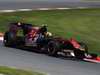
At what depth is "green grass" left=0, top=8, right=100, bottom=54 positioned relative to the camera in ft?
68.6

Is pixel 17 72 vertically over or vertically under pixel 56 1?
under

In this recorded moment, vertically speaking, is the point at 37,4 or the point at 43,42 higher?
the point at 37,4

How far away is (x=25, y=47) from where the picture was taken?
17547mm

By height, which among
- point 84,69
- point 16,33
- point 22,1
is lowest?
point 84,69

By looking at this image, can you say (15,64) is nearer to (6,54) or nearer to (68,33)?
(6,54)

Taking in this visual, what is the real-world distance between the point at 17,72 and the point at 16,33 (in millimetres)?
4502

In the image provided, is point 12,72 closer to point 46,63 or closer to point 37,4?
point 46,63

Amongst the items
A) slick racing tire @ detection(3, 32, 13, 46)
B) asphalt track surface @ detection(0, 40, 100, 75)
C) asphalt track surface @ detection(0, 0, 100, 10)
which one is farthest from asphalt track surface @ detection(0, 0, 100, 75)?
asphalt track surface @ detection(0, 0, 100, 10)

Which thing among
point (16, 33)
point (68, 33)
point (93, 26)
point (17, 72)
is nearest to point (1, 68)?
point (17, 72)

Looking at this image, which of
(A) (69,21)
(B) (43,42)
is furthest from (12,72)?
(A) (69,21)

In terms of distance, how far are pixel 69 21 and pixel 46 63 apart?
8926mm

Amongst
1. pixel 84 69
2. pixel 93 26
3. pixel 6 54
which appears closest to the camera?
pixel 84 69

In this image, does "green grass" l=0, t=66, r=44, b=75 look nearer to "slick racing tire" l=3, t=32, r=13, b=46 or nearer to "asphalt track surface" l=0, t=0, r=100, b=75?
"asphalt track surface" l=0, t=0, r=100, b=75

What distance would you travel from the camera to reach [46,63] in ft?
51.0
